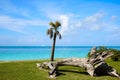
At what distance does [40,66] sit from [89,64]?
8.00 meters

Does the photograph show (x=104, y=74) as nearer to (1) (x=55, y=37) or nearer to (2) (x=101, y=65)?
(2) (x=101, y=65)

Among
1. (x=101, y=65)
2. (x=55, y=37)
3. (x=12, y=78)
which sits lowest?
(x=12, y=78)

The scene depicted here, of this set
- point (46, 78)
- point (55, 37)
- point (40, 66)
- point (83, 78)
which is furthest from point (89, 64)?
point (55, 37)

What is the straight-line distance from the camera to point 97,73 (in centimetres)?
2044

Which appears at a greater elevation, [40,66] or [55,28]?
[55,28]

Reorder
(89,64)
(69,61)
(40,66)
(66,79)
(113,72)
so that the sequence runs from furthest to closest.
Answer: (40,66), (69,61), (89,64), (113,72), (66,79)

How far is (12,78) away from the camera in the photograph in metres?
18.0

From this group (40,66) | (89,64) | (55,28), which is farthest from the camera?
(55,28)

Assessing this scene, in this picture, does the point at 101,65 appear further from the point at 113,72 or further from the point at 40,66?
the point at 40,66

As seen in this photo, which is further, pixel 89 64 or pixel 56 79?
pixel 89 64

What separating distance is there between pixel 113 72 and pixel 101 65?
1576 mm

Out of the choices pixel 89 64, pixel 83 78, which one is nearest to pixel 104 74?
pixel 89 64

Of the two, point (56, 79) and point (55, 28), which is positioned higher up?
point (55, 28)

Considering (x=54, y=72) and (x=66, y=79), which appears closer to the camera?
(x=66, y=79)
